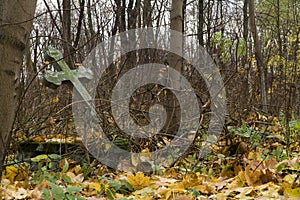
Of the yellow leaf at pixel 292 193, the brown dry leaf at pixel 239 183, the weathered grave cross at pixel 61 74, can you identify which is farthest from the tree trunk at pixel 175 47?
the yellow leaf at pixel 292 193

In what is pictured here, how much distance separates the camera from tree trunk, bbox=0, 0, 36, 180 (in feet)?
4.89

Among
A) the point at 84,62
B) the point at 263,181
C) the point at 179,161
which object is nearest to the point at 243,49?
the point at 179,161

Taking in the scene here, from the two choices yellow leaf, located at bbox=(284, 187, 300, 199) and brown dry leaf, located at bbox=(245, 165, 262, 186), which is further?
brown dry leaf, located at bbox=(245, 165, 262, 186)

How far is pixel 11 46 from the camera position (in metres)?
1.50

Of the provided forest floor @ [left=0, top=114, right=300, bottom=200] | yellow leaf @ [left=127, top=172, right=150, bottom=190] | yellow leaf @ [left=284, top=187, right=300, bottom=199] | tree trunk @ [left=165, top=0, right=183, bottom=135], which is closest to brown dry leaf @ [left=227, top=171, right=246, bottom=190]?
forest floor @ [left=0, top=114, right=300, bottom=200]

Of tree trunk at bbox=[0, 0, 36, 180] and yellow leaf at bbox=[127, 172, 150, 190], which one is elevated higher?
tree trunk at bbox=[0, 0, 36, 180]

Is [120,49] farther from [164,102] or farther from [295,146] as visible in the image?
[295,146]

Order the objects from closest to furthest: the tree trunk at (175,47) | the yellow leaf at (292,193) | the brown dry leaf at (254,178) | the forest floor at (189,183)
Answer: the yellow leaf at (292,193) → the forest floor at (189,183) → the brown dry leaf at (254,178) → the tree trunk at (175,47)

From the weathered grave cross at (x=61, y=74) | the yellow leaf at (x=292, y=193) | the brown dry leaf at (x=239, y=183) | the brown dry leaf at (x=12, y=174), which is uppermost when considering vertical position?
the weathered grave cross at (x=61, y=74)

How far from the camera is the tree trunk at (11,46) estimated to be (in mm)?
1489

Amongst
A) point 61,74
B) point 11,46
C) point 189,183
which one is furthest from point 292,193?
point 61,74

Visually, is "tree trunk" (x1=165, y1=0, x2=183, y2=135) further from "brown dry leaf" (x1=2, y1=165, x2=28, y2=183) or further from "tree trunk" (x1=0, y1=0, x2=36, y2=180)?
"tree trunk" (x1=0, y1=0, x2=36, y2=180)

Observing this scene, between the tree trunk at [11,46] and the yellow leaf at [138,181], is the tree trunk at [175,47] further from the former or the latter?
the tree trunk at [11,46]

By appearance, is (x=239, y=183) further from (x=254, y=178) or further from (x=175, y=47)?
(x=175, y=47)
